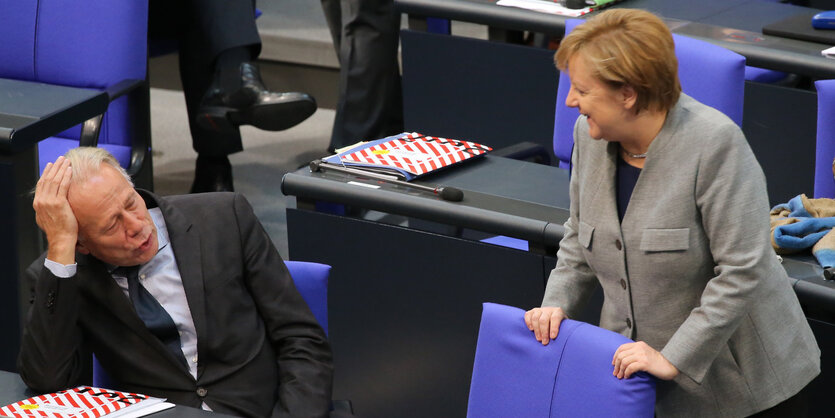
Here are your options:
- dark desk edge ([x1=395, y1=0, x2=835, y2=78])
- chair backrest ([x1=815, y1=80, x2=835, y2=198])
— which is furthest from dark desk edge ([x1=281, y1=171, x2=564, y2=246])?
dark desk edge ([x1=395, y1=0, x2=835, y2=78])

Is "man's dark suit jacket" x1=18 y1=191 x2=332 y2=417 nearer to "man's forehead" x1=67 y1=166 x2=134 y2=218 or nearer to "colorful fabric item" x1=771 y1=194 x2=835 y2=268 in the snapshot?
"man's forehead" x1=67 y1=166 x2=134 y2=218

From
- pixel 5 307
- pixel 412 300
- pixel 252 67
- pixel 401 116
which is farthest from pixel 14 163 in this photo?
pixel 401 116

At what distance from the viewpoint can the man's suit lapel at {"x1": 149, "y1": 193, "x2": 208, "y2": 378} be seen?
2.28m

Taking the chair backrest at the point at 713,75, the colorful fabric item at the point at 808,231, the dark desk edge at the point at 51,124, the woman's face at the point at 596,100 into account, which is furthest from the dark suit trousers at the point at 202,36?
the woman's face at the point at 596,100

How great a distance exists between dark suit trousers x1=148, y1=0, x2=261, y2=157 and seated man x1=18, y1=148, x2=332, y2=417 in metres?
2.05

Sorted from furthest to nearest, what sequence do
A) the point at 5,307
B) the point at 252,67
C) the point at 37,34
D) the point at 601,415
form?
the point at 252,67 → the point at 37,34 → the point at 5,307 → the point at 601,415

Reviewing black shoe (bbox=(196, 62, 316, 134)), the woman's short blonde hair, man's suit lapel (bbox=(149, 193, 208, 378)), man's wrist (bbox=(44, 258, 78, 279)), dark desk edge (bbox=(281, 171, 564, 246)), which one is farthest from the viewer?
black shoe (bbox=(196, 62, 316, 134))

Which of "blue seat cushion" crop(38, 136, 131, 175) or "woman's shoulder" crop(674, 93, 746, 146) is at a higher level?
"woman's shoulder" crop(674, 93, 746, 146)

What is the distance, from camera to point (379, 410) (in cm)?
299

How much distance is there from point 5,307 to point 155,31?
5.39ft

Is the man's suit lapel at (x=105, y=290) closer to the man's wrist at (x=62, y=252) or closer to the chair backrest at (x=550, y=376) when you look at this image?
the man's wrist at (x=62, y=252)

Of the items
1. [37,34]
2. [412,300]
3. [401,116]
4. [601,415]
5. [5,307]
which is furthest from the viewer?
[401,116]

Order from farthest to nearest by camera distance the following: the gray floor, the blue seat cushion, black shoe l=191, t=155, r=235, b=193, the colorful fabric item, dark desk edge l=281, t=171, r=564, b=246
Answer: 1. the gray floor
2. black shoe l=191, t=155, r=235, b=193
3. the blue seat cushion
4. dark desk edge l=281, t=171, r=564, b=246
5. the colorful fabric item

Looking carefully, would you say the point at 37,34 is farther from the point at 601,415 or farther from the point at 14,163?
the point at 601,415
